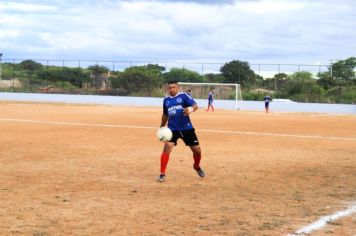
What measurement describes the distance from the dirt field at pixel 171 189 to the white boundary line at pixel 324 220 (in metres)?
0.10

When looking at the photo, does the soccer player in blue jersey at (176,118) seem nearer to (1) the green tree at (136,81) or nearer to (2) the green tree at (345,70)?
(2) the green tree at (345,70)

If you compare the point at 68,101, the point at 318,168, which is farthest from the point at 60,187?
the point at 68,101

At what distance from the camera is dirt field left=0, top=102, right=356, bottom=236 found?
745 cm

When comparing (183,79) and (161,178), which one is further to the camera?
(183,79)

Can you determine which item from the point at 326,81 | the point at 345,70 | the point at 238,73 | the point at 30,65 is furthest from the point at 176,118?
the point at 30,65

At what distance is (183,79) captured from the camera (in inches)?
2517

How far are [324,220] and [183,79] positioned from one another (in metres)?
56.4

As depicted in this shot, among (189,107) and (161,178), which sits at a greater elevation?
(189,107)

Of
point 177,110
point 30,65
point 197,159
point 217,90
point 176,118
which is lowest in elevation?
point 197,159

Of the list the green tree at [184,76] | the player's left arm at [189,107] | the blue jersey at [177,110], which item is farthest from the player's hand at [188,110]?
the green tree at [184,76]

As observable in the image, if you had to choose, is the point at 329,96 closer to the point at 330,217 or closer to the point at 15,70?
the point at 15,70

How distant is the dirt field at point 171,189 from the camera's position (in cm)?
745

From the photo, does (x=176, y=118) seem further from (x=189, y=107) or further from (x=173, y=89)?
(x=173, y=89)

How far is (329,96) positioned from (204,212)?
47.9m
